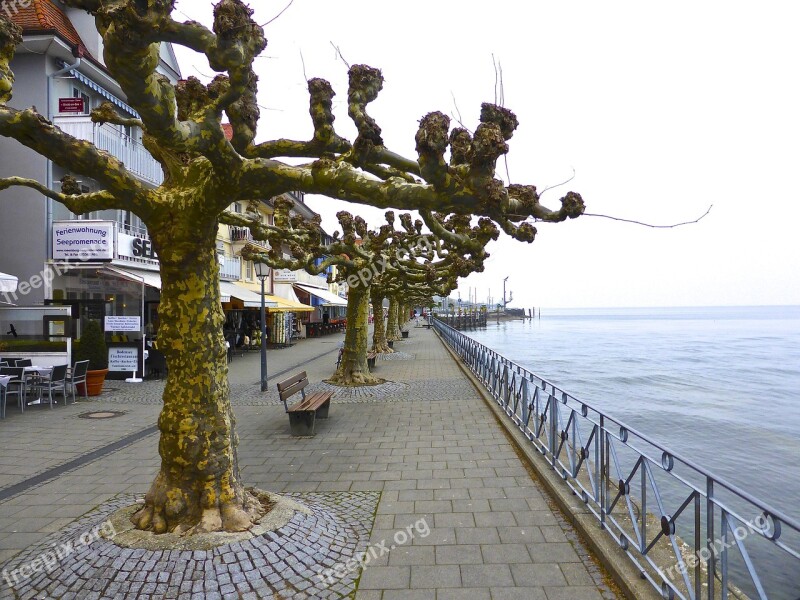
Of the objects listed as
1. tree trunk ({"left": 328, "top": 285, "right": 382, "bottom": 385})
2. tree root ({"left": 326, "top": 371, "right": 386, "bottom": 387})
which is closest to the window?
tree trunk ({"left": 328, "top": 285, "right": 382, "bottom": 385})

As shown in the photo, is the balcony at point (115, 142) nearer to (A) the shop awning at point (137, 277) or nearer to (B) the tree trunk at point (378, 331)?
(A) the shop awning at point (137, 277)

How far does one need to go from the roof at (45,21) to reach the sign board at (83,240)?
5.01 meters

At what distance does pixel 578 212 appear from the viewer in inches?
180

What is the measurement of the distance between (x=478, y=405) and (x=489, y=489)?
518cm

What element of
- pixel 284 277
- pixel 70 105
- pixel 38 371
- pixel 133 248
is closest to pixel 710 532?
pixel 38 371

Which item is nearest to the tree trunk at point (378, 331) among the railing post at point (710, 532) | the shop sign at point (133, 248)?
the shop sign at point (133, 248)

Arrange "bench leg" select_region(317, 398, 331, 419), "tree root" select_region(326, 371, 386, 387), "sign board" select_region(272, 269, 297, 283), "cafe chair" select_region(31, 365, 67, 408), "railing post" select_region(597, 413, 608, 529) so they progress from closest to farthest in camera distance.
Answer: "railing post" select_region(597, 413, 608, 529), "bench leg" select_region(317, 398, 331, 419), "cafe chair" select_region(31, 365, 67, 408), "tree root" select_region(326, 371, 386, 387), "sign board" select_region(272, 269, 297, 283)

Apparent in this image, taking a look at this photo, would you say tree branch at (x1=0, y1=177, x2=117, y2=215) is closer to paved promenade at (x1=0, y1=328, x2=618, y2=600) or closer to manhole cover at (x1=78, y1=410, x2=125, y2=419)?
paved promenade at (x1=0, y1=328, x2=618, y2=600)

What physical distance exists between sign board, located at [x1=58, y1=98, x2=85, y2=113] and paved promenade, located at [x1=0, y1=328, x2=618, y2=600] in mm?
8395

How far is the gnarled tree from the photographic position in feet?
11.8

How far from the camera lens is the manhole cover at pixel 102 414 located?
9961 millimetres

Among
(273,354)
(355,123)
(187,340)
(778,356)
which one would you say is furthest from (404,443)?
(778,356)

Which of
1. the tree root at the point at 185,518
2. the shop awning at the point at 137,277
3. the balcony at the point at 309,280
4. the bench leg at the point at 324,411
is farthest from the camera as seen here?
the balcony at the point at 309,280

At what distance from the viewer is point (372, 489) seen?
19.2 ft
